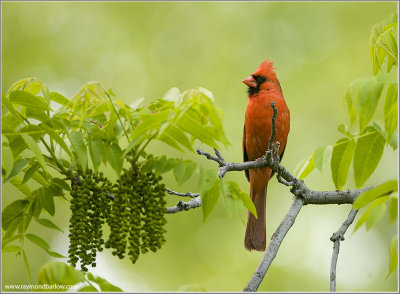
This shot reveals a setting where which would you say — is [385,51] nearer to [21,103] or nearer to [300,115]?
[21,103]

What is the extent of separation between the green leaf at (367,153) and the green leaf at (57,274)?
1140 mm

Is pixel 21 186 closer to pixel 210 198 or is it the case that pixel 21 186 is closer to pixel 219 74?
pixel 210 198

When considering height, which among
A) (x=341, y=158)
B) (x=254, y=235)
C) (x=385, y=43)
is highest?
(x=385, y=43)

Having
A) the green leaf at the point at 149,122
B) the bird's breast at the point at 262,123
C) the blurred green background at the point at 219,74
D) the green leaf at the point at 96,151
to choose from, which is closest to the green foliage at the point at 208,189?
the green leaf at the point at 149,122

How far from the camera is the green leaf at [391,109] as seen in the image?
205 cm

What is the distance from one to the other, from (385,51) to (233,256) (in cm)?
478

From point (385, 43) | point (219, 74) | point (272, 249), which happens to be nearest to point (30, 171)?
point (272, 249)

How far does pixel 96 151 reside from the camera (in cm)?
215

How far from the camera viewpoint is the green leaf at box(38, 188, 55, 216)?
230cm

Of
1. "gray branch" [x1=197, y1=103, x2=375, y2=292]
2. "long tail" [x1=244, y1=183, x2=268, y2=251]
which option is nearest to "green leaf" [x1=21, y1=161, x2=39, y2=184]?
"gray branch" [x1=197, y1=103, x2=375, y2=292]

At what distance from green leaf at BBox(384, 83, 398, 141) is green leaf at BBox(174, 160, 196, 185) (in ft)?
2.43

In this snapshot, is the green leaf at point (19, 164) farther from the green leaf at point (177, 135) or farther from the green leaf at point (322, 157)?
the green leaf at point (322, 157)

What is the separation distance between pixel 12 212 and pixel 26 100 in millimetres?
465

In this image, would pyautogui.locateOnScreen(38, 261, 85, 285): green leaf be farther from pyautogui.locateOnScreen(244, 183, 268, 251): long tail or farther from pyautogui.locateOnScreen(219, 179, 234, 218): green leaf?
pyautogui.locateOnScreen(244, 183, 268, 251): long tail
